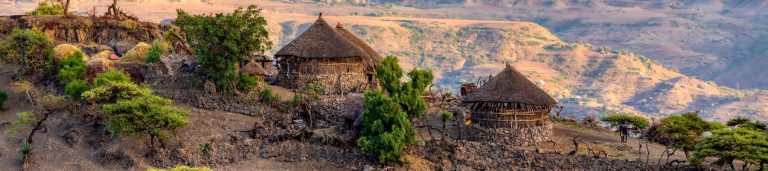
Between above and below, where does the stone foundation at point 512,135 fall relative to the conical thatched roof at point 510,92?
below

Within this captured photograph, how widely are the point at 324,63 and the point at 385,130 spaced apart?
11.5m

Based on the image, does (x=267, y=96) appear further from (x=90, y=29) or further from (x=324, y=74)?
(x=90, y=29)

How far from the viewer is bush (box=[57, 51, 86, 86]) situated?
172ft

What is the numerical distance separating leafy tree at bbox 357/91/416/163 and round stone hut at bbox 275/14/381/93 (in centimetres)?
908

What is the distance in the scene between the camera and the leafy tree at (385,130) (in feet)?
143

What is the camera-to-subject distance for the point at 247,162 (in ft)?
147

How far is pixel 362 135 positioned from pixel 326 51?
10.3 meters

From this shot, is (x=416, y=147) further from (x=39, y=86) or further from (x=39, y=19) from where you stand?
(x=39, y=19)

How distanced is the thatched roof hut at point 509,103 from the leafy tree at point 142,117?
47.3 ft

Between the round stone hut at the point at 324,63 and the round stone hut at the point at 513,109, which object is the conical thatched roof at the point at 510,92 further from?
the round stone hut at the point at 324,63

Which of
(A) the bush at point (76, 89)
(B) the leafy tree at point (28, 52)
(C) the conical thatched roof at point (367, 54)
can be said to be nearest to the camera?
(A) the bush at point (76, 89)

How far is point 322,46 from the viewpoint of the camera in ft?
180

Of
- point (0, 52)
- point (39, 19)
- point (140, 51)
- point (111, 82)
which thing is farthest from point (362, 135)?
point (39, 19)

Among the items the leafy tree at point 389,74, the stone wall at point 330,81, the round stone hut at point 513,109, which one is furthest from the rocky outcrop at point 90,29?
the round stone hut at point 513,109
